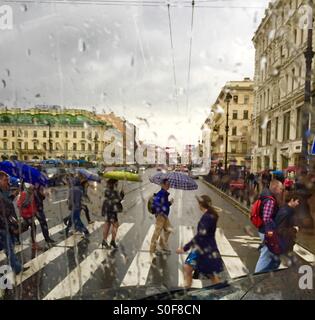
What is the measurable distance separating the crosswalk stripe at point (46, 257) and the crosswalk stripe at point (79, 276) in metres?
0.57

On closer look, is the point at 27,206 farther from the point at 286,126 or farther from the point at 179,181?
the point at 286,126

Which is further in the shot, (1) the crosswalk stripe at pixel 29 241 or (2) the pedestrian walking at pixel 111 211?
(2) the pedestrian walking at pixel 111 211

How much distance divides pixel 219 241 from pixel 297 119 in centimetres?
1591

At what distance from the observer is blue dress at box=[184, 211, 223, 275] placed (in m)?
3.23

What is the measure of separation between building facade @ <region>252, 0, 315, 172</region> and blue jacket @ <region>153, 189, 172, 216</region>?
37.8 ft

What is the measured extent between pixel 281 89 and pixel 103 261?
2009 cm

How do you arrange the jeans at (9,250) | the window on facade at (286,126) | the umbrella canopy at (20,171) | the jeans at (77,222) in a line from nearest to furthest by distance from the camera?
the jeans at (9,250), the umbrella canopy at (20,171), the jeans at (77,222), the window on facade at (286,126)

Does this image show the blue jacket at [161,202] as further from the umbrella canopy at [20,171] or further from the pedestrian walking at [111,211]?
the umbrella canopy at [20,171]

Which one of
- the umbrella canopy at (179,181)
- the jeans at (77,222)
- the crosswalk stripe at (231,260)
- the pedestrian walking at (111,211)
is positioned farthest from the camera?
the jeans at (77,222)

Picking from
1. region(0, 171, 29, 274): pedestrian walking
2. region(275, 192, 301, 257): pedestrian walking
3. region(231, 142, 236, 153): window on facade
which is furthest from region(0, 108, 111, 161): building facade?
region(231, 142, 236, 153): window on facade

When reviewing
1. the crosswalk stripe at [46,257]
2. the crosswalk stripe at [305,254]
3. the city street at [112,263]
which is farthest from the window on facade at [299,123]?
the crosswalk stripe at [46,257]

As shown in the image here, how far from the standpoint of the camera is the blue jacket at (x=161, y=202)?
5.09 m

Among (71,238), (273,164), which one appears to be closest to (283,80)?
(273,164)

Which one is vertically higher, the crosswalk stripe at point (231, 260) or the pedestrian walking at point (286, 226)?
the pedestrian walking at point (286, 226)
